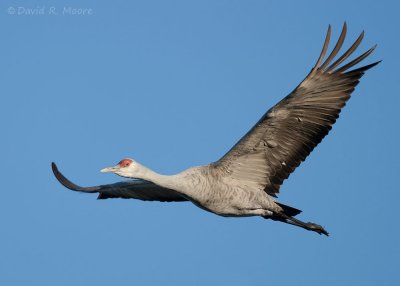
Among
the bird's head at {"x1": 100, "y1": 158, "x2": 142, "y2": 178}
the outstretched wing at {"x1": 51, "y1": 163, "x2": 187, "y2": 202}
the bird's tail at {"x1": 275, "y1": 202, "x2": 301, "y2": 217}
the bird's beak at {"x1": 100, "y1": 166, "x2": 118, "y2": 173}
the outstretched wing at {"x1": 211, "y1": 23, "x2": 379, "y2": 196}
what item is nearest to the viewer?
the bird's beak at {"x1": 100, "y1": 166, "x2": 118, "y2": 173}

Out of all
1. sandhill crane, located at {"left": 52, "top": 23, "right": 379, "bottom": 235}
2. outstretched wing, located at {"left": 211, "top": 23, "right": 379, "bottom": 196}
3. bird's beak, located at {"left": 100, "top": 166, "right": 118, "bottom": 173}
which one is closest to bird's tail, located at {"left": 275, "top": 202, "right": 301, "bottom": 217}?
sandhill crane, located at {"left": 52, "top": 23, "right": 379, "bottom": 235}

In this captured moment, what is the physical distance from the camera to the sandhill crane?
1245 cm

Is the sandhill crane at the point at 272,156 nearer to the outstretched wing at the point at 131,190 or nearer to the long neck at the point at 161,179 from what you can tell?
the long neck at the point at 161,179

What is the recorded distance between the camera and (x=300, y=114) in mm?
12906

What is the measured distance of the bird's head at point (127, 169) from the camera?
12.1 m

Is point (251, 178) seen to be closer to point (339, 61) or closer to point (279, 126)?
point (279, 126)

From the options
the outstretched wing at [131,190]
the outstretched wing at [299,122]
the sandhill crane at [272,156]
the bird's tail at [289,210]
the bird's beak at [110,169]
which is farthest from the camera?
the outstretched wing at [131,190]

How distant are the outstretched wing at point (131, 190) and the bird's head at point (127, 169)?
1965 mm

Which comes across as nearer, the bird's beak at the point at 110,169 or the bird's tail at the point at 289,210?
the bird's beak at the point at 110,169

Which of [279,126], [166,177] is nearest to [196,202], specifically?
[166,177]

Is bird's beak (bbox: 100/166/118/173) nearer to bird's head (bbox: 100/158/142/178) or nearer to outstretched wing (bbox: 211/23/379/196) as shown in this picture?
bird's head (bbox: 100/158/142/178)

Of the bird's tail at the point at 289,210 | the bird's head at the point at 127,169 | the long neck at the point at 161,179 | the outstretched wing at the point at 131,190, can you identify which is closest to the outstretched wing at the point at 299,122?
the bird's tail at the point at 289,210

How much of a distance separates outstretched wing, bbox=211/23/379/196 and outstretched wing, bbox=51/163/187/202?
174 cm

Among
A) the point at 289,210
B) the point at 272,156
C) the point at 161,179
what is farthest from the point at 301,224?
the point at 161,179
